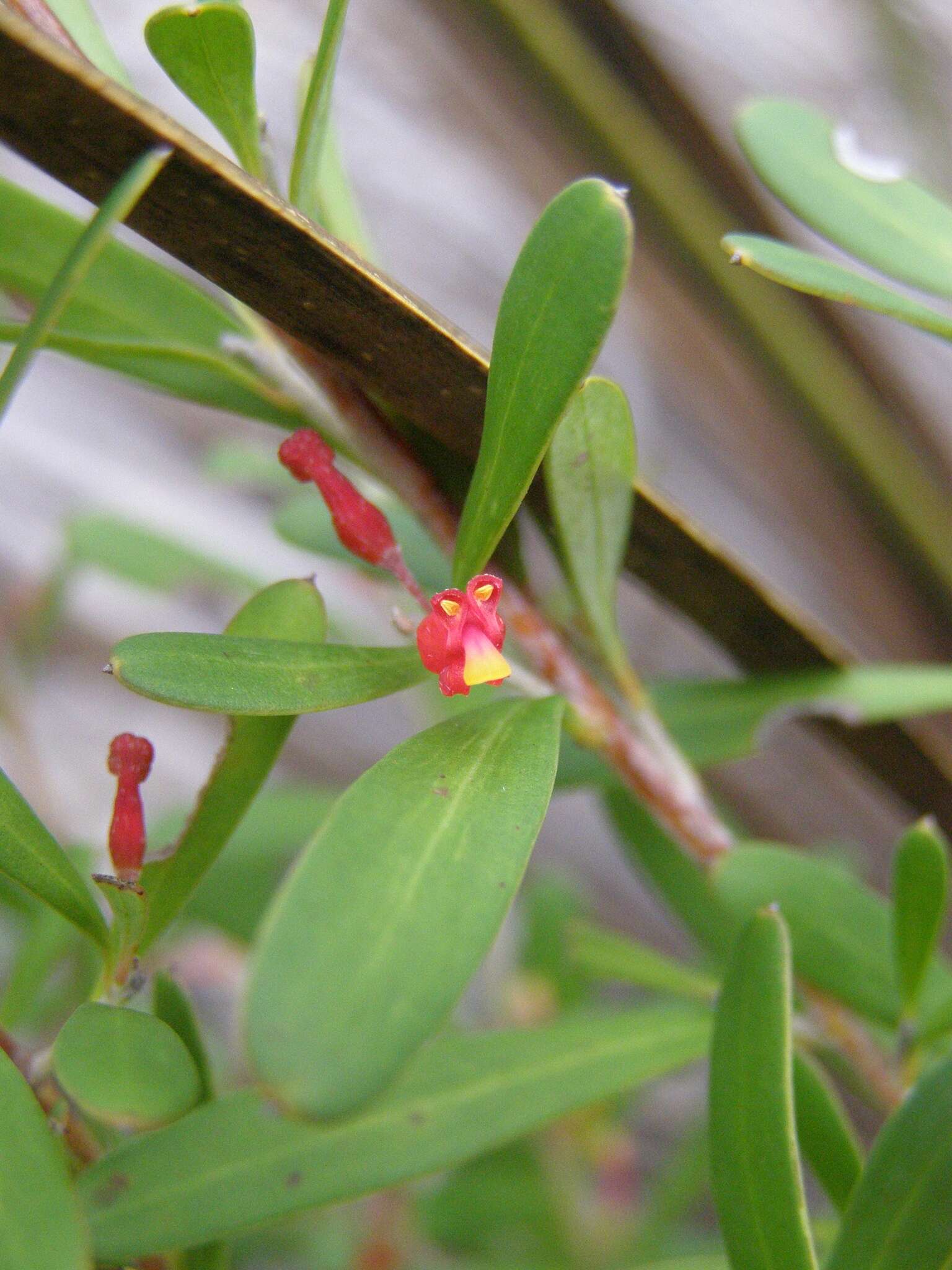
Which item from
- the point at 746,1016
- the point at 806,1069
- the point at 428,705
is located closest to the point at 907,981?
the point at 806,1069

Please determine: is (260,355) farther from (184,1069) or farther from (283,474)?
(283,474)

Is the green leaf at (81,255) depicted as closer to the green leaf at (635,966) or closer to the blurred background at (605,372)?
the green leaf at (635,966)

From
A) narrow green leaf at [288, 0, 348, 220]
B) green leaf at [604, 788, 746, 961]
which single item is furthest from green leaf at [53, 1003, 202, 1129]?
green leaf at [604, 788, 746, 961]

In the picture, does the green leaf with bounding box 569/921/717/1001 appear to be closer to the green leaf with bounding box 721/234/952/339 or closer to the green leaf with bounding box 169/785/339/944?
the green leaf with bounding box 169/785/339/944

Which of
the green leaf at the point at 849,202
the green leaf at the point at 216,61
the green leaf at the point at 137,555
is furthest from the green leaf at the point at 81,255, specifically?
the green leaf at the point at 137,555

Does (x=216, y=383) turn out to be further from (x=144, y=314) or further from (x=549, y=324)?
(x=549, y=324)
